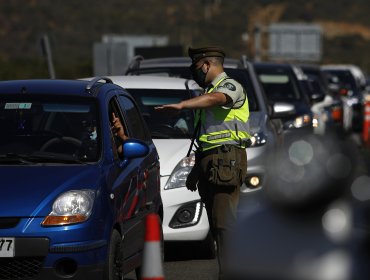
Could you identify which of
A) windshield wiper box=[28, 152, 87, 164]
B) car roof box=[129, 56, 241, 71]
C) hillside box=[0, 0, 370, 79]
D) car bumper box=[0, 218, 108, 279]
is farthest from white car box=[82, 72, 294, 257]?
hillside box=[0, 0, 370, 79]

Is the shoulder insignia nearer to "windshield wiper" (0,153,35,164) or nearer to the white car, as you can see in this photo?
the white car

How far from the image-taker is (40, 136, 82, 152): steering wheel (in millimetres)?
8188

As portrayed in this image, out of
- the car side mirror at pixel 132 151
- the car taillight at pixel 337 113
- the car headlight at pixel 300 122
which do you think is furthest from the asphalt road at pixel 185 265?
the car taillight at pixel 337 113

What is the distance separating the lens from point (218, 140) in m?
8.26

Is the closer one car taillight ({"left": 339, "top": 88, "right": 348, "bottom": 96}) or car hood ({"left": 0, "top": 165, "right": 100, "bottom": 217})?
car hood ({"left": 0, "top": 165, "right": 100, "bottom": 217})

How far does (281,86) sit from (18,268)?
45.4 feet

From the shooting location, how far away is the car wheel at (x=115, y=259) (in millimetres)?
7423

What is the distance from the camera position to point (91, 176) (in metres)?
7.58

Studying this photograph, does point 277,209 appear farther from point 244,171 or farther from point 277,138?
point 277,138

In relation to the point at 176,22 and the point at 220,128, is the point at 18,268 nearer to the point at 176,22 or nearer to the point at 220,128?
the point at 220,128

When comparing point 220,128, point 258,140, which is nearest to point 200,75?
point 220,128

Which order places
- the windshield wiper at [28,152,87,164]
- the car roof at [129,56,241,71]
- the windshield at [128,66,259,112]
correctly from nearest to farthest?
the windshield wiper at [28,152,87,164] → the windshield at [128,66,259,112] → the car roof at [129,56,241,71]

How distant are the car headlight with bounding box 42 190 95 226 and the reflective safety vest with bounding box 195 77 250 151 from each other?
3.82ft

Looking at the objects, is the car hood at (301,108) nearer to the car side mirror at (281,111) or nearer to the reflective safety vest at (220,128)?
the car side mirror at (281,111)
